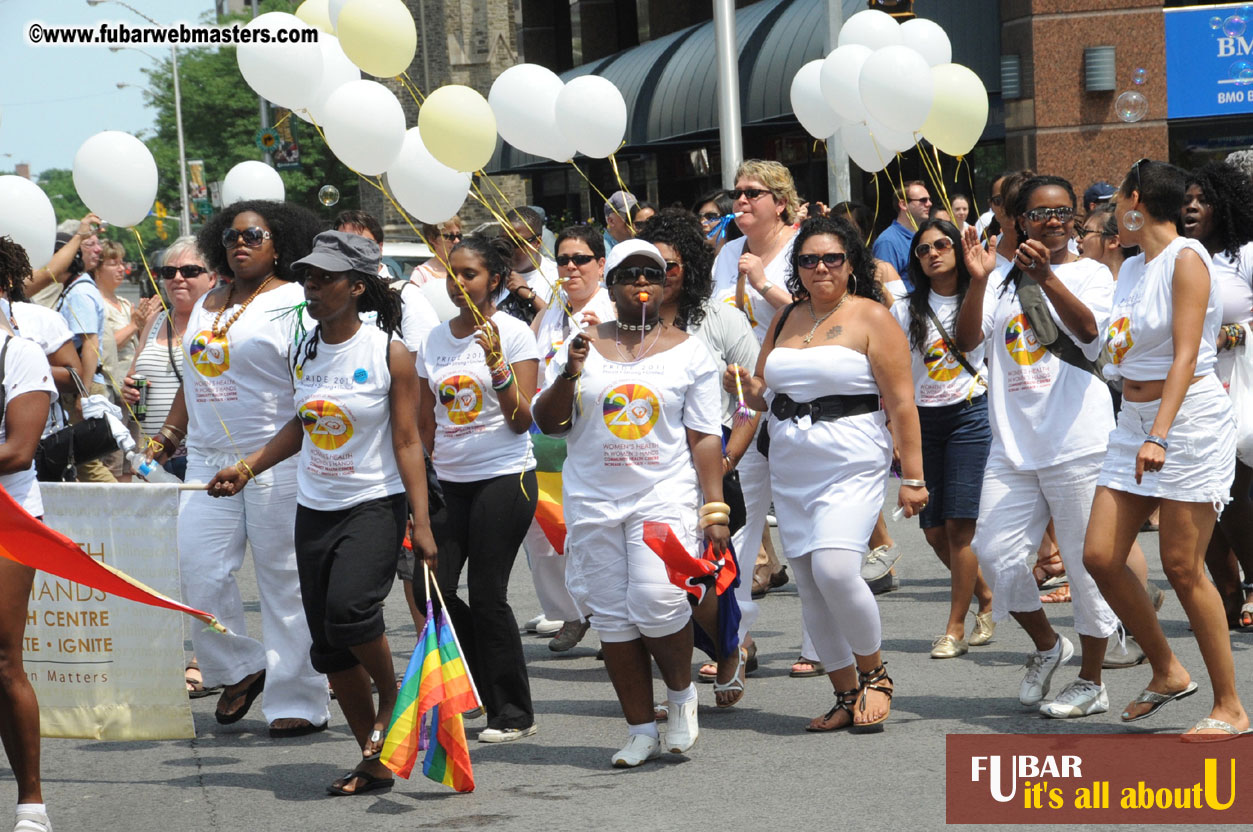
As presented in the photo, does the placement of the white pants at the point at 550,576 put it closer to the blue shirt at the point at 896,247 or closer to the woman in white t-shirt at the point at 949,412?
the woman in white t-shirt at the point at 949,412

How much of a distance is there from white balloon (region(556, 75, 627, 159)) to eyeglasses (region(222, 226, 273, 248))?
6.25 ft

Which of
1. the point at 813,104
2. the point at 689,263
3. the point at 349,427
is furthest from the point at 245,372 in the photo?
the point at 813,104

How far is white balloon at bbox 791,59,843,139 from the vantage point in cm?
974

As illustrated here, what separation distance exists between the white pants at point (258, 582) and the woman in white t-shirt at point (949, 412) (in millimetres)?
2858

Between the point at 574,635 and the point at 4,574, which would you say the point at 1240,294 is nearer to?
the point at 574,635

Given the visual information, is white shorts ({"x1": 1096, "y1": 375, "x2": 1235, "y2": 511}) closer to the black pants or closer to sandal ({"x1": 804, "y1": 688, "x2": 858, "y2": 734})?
sandal ({"x1": 804, "y1": 688, "x2": 858, "y2": 734})

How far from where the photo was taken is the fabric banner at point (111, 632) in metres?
6.05

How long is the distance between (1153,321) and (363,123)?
3.33m

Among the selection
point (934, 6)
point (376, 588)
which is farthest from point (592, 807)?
point (934, 6)

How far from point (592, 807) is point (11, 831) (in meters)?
1.91

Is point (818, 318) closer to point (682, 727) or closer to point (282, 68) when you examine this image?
point (682, 727)

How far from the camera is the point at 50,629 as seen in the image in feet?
20.4

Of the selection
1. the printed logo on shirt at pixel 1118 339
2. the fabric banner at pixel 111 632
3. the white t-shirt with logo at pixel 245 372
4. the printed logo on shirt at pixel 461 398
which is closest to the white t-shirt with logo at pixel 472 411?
the printed logo on shirt at pixel 461 398

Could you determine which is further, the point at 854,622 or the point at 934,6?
the point at 934,6
